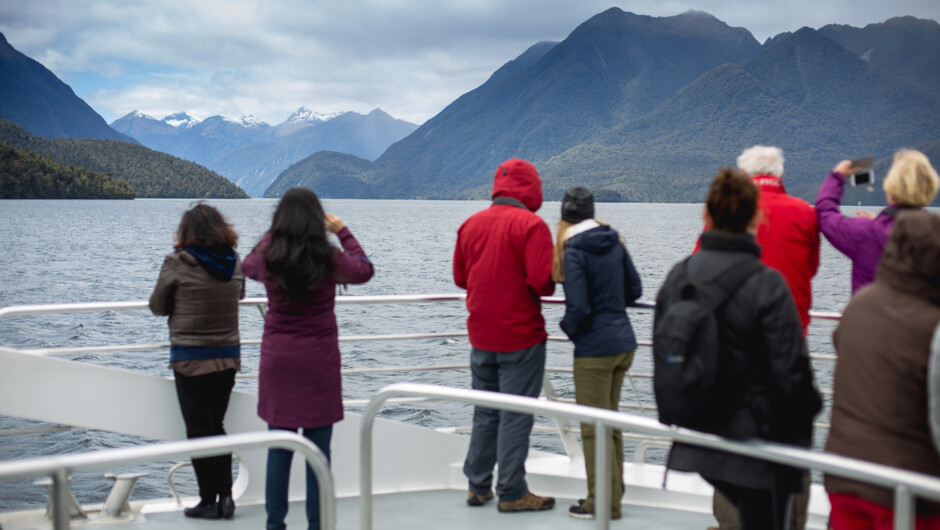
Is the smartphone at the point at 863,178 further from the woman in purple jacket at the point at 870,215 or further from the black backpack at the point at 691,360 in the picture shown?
the black backpack at the point at 691,360

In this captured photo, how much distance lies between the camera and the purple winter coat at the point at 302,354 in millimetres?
3404

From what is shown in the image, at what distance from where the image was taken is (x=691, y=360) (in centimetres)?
214

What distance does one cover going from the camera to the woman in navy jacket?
3.71 meters

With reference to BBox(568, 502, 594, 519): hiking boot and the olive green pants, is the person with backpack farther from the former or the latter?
BBox(568, 502, 594, 519): hiking boot

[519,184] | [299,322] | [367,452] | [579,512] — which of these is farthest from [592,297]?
[367,452]

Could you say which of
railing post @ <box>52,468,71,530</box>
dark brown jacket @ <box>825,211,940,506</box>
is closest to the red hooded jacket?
dark brown jacket @ <box>825,211,940,506</box>

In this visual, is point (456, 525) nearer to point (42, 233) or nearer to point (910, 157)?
point (910, 157)

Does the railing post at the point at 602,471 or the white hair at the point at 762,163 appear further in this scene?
the white hair at the point at 762,163

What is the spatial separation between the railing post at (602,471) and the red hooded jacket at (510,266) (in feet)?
5.36

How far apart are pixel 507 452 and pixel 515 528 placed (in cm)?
37

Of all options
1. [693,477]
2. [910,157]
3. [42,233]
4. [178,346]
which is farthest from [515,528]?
[42,233]

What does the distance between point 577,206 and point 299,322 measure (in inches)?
55.2

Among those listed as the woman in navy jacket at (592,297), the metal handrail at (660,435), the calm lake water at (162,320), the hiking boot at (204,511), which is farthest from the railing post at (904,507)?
the hiking boot at (204,511)

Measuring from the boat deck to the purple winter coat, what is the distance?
0.85 m
